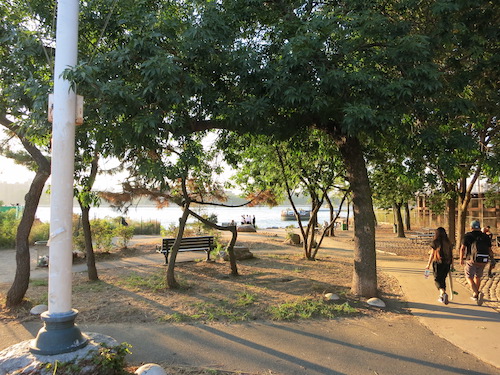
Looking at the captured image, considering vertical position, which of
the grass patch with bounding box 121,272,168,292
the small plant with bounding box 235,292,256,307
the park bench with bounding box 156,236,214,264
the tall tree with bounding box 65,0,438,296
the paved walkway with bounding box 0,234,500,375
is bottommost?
the paved walkway with bounding box 0,234,500,375

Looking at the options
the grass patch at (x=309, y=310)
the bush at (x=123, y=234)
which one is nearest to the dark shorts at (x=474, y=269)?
the grass patch at (x=309, y=310)

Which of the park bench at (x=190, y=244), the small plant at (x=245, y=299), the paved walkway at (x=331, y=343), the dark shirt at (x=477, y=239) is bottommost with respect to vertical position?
the paved walkway at (x=331, y=343)

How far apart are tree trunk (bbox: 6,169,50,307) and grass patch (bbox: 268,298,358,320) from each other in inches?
176

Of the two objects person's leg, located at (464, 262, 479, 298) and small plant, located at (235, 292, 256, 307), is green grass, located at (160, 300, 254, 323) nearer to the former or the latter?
small plant, located at (235, 292, 256, 307)

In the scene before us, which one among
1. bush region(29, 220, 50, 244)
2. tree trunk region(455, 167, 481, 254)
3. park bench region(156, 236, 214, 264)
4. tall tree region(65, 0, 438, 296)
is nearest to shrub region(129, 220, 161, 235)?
bush region(29, 220, 50, 244)

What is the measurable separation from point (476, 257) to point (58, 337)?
7.25 m

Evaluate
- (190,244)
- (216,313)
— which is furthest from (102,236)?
(216,313)

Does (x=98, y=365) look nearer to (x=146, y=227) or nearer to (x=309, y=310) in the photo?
(x=309, y=310)

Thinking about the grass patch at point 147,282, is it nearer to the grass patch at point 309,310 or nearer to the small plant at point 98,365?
the grass patch at point 309,310

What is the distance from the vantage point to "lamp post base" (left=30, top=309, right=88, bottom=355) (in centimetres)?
332

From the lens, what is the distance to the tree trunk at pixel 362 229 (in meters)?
7.20

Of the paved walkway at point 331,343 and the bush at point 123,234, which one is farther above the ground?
the bush at point 123,234

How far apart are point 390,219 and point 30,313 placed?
43.3m

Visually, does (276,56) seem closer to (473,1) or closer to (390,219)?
(473,1)
